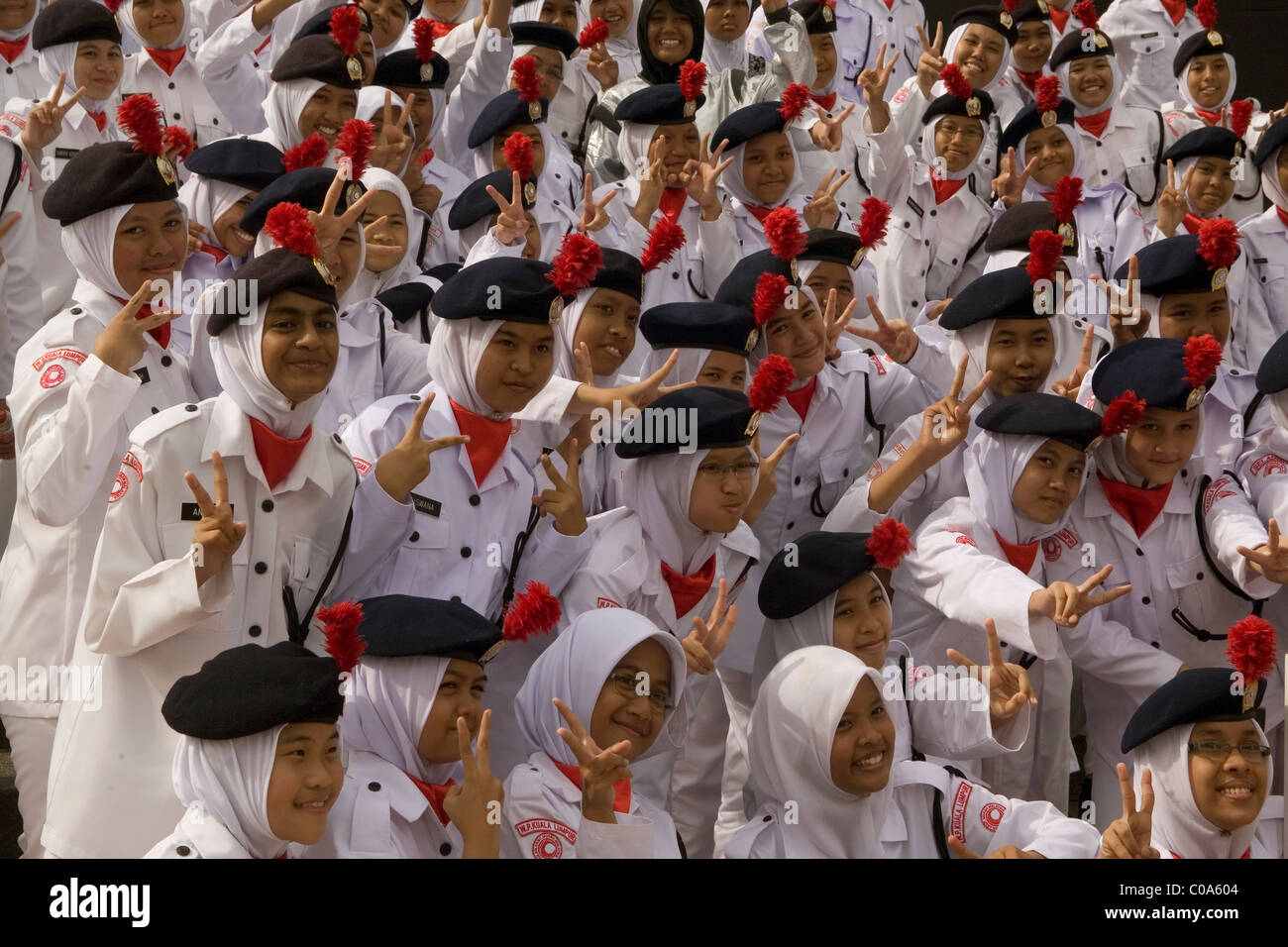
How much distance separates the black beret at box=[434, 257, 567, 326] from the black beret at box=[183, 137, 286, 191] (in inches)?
46.7

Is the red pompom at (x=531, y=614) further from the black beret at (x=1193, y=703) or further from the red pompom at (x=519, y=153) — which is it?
the red pompom at (x=519, y=153)

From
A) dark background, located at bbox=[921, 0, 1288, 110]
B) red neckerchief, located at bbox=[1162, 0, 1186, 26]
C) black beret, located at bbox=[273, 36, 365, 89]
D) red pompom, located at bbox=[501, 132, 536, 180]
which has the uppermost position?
dark background, located at bbox=[921, 0, 1288, 110]

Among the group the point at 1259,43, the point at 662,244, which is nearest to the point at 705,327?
the point at 662,244

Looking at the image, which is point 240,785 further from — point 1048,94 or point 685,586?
point 1048,94

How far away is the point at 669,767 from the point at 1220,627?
1801 mm

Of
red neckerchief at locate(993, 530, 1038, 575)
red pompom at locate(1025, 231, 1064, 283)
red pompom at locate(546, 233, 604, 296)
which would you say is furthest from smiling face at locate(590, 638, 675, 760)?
red pompom at locate(1025, 231, 1064, 283)

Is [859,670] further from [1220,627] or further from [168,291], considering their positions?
[168,291]

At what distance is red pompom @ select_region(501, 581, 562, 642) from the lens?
397cm

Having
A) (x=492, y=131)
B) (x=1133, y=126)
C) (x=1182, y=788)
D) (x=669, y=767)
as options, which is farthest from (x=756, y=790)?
(x=1133, y=126)

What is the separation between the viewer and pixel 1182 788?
414 cm

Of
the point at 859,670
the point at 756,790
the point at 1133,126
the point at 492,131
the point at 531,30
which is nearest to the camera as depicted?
the point at 859,670

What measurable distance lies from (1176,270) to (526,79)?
8.98 ft

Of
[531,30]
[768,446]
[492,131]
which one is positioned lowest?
[768,446]

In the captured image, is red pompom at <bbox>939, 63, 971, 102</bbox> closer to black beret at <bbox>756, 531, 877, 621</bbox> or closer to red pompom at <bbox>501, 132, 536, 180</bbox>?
red pompom at <bbox>501, 132, 536, 180</bbox>
